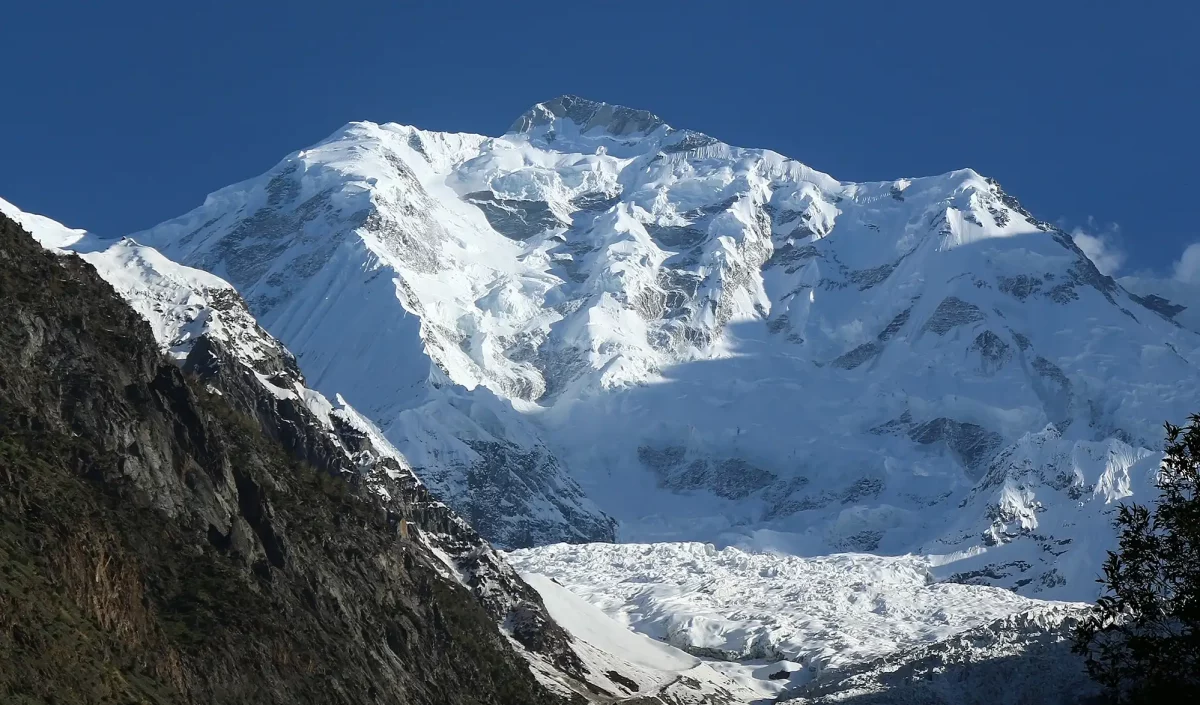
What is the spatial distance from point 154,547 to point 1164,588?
74.3 meters

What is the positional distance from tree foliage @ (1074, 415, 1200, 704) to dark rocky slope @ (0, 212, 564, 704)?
159 ft

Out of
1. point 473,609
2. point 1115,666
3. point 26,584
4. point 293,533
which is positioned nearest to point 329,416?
point 473,609

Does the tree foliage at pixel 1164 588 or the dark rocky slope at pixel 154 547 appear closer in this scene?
the tree foliage at pixel 1164 588

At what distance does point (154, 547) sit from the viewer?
109m

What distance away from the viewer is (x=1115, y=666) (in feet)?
159

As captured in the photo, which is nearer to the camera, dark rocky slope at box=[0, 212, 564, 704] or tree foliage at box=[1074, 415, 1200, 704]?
tree foliage at box=[1074, 415, 1200, 704]

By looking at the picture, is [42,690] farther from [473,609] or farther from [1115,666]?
[473,609]

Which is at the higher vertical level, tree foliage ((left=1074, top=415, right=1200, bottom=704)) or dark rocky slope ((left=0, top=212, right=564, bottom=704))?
dark rocky slope ((left=0, top=212, right=564, bottom=704))

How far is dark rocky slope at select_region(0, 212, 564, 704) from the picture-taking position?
89.3 meters

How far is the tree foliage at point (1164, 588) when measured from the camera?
152 ft

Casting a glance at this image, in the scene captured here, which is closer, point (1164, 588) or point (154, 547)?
point (1164, 588)

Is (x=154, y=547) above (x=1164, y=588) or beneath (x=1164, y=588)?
above

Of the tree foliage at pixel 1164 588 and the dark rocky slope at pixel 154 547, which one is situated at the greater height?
the dark rocky slope at pixel 154 547

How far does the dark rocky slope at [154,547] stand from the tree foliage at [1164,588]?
48316mm
